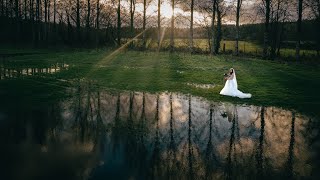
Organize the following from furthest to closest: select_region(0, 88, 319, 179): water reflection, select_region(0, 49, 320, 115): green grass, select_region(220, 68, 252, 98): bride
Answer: select_region(220, 68, 252, 98): bride, select_region(0, 49, 320, 115): green grass, select_region(0, 88, 319, 179): water reflection

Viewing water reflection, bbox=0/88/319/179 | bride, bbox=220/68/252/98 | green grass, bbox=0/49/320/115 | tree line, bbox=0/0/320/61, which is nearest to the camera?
water reflection, bbox=0/88/319/179

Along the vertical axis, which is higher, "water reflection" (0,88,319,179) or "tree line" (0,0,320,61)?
"tree line" (0,0,320,61)

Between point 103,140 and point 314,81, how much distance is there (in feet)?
68.1

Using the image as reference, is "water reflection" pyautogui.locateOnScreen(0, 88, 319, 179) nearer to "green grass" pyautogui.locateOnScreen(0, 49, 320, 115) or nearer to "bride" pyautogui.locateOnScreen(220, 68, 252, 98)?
"green grass" pyautogui.locateOnScreen(0, 49, 320, 115)

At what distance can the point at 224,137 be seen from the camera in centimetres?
1152

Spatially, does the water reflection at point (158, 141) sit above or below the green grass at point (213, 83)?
below

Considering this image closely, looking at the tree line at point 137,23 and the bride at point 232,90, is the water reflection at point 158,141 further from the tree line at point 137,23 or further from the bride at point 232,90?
the tree line at point 137,23

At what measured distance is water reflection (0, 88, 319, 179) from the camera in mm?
8438

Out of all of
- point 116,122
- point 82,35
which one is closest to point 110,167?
point 116,122

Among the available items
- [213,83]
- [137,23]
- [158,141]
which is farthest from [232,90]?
[137,23]

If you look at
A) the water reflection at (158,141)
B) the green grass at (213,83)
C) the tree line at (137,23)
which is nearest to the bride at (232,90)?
the green grass at (213,83)

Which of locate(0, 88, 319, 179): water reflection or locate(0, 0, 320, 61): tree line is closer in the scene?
locate(0, 88, 319, 179): water reflection

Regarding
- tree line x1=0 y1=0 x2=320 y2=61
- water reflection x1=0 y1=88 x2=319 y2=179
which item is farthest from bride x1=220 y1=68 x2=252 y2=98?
tree line x1=0 y1=0 x2=320 y2=61

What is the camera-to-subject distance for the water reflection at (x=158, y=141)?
27.7ft
